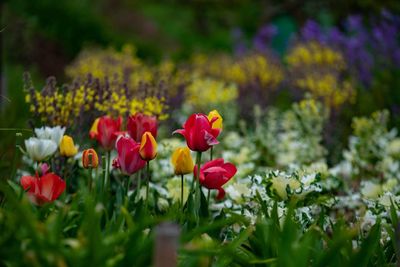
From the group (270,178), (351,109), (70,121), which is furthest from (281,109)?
(270,178)

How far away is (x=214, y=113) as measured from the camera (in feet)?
7.70

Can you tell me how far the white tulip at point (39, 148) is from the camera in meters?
2.41

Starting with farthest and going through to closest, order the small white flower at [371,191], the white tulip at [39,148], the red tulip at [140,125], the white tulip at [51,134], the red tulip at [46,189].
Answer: the small white flower at [371,191] → the white tulip at [51,134] → the red tulip at [140,125] → the white tulip at [39,148] → the red tulip at [46,189]

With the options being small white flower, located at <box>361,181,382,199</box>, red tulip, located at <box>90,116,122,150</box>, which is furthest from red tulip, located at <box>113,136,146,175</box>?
small white flower, located at <box>361,181,382,199</box>

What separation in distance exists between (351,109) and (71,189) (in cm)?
292

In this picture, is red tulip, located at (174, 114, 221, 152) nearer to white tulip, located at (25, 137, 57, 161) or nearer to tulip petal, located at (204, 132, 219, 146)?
tulip petal, located at (204, 132, 219, 146)

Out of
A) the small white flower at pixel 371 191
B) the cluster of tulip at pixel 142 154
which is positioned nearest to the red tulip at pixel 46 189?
the cluster of tulip at pixel 142 154

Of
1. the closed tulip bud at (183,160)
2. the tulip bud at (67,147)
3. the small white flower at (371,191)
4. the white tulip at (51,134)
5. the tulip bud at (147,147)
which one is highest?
the white tulip at (51,134)

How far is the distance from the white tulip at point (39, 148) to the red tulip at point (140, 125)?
1.06 ft

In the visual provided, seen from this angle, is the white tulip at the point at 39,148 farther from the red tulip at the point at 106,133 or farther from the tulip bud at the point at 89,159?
the red tulip at the point at 106,133

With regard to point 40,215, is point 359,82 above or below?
above

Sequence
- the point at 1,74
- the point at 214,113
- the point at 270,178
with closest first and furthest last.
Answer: the point at 214,113 < the point at 270,178 < the point at 1,74

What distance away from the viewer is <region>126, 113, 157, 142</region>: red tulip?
2516mm

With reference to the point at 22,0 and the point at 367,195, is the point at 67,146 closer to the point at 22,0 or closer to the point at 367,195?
the point at 367,195
